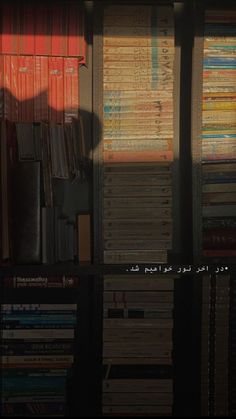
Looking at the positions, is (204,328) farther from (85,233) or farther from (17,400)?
(17,400)

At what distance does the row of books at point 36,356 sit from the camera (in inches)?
117

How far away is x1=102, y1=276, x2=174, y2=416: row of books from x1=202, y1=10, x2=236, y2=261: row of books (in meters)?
0.40

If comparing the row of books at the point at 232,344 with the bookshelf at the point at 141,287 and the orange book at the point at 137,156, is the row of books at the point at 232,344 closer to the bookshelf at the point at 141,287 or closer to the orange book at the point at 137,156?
the bookshelf at the point at 141,287

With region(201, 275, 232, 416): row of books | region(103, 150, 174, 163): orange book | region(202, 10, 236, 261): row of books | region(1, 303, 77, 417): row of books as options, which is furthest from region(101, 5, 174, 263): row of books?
region(1, 303, 77, 417): row of books

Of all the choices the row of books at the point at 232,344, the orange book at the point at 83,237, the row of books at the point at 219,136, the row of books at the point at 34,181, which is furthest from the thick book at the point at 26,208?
the row of books at the point at 232,344

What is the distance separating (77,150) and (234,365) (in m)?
1.58

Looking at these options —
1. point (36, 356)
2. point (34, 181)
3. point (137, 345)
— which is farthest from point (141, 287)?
point (34, 181)

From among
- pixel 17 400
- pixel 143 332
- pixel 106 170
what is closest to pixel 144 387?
pixel 143 332

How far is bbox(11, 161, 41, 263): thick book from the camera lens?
2842mm

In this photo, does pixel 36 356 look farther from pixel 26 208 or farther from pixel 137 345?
pixel 26 208

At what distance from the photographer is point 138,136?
2.96 m

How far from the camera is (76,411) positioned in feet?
10.3

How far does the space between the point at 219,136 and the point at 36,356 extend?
5.54ft

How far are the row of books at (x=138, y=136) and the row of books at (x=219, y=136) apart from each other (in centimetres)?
21
